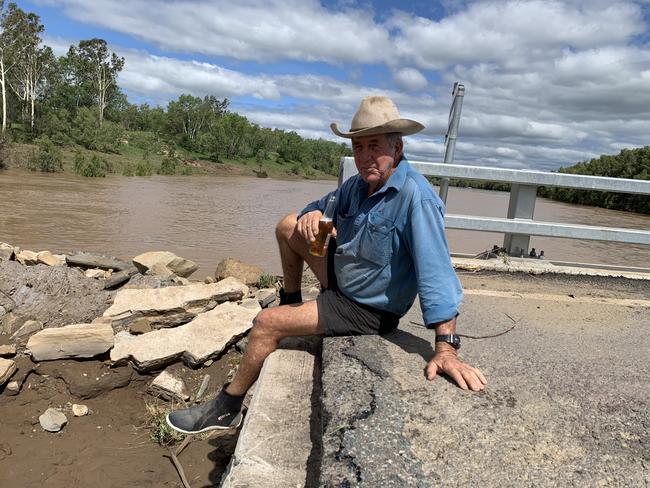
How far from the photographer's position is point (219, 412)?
2.97m

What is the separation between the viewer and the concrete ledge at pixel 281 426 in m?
2.15

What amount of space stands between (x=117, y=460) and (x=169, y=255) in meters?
4.24

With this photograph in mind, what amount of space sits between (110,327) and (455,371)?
326 cm

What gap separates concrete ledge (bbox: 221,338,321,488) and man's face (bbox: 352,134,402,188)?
3.57 ft

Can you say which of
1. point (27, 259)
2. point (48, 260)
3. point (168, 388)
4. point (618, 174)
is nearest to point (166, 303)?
point (168, 388)

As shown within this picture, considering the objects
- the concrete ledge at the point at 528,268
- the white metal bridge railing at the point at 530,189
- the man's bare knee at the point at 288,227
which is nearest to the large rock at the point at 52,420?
the man's bare knee at the point at 288,227

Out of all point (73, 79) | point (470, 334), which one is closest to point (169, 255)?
point (470, 334)

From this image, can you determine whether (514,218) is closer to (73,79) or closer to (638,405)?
(638,405)

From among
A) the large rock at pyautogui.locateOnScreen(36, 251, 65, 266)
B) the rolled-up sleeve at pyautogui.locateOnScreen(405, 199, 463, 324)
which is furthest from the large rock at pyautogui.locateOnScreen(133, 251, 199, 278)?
the rolled-up sleeve at pyautogui.locateOnScreen(405, 199, 463, 324)

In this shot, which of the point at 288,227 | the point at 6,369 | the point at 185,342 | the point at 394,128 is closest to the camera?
the point at 394,128

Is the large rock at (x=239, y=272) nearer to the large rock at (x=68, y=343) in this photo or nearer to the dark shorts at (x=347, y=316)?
the large rock at (x=68, y=343)

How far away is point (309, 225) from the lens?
10.00 ft

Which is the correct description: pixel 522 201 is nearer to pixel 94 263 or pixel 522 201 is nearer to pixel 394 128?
pixel 394 128

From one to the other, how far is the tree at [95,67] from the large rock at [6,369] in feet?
207
